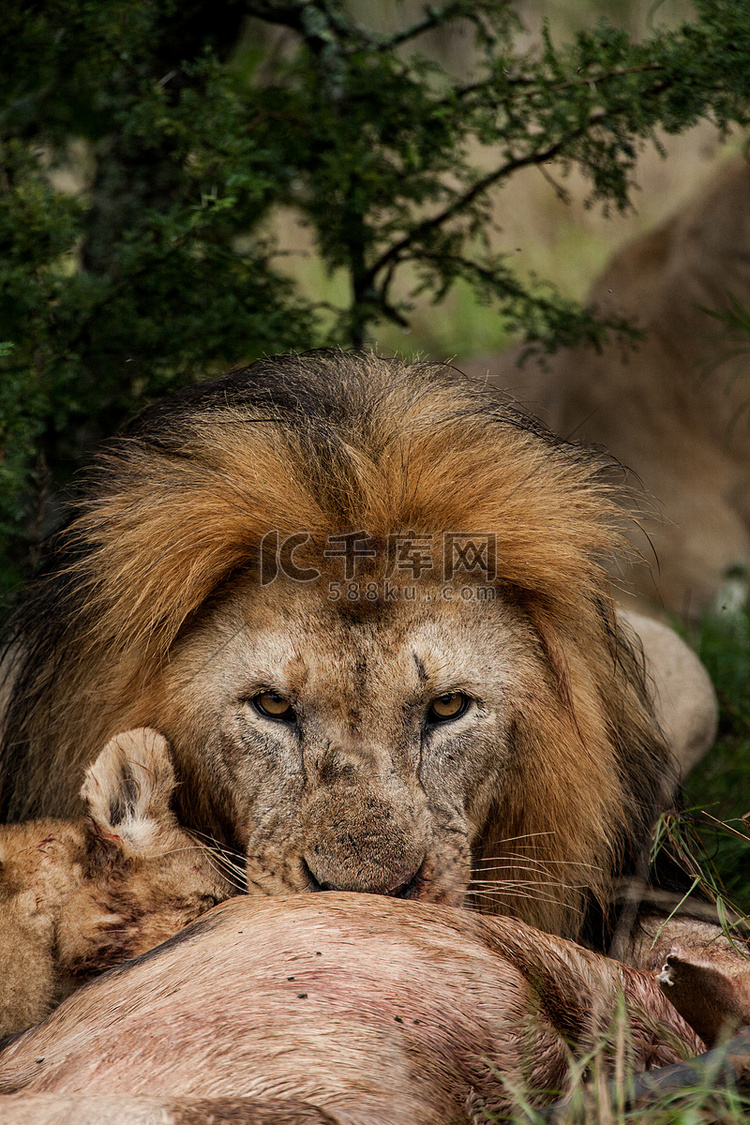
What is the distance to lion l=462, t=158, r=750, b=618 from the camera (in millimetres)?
6887

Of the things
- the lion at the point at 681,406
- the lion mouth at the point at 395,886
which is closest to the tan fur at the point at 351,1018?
the lion mouth at the point at 395,886

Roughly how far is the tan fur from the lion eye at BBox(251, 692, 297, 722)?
44cm

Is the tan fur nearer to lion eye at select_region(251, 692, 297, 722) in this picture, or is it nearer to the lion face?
the lion face

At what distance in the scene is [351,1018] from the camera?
5.72ft

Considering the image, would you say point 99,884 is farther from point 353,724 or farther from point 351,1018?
point 351,1018

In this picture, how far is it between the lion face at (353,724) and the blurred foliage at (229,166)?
1.15 metres

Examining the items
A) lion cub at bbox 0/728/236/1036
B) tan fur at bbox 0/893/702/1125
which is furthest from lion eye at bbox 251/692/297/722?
tan fur at bbox 0/893/702/1125

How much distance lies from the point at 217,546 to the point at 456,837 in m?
0.78

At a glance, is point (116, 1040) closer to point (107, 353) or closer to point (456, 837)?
point (456, 837)

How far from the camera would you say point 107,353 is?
403cm

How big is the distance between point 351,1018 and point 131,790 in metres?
0.72

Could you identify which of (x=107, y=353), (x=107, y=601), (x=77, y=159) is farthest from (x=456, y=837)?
(x=77, y=159)

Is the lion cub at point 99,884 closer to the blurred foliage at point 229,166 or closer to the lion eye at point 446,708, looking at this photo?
the lion eye at point 446,708

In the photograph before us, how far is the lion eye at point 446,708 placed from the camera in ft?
8.23
